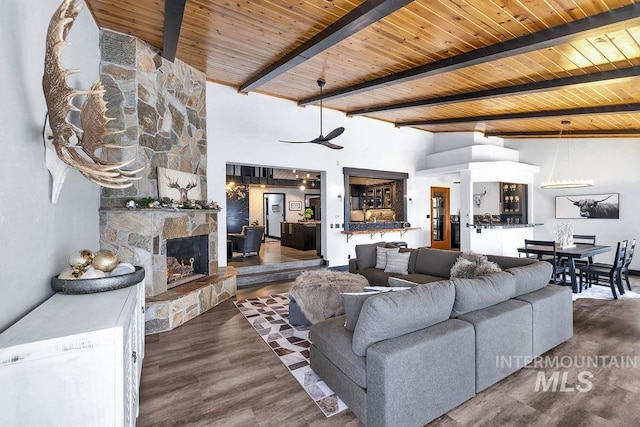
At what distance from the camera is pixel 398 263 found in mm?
4961

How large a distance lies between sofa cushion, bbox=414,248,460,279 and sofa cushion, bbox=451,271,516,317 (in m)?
1.69

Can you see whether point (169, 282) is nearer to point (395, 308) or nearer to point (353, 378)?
point (353, 378)

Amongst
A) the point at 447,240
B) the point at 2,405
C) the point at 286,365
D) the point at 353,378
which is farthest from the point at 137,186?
the point at 447,240

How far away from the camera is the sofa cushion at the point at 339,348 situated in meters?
2.09

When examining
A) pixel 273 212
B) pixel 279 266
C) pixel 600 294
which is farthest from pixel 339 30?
pixel 273 212

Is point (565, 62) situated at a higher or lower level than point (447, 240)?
higher

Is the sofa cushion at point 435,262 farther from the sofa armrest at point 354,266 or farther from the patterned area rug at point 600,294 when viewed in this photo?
the patterned area rug at point 600,294

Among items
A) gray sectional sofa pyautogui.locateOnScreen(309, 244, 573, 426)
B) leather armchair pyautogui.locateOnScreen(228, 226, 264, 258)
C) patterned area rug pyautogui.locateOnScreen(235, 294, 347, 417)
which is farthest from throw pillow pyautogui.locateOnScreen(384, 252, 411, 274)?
leather armchair pyautogui.locateOnScreen(228, 226, 264, 258)

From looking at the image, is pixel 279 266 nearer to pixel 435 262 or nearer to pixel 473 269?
pixel 435 262

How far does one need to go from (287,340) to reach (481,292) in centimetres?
212

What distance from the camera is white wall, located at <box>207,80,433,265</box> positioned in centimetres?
582

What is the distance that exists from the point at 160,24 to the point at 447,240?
30.4ft

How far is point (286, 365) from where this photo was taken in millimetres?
2885

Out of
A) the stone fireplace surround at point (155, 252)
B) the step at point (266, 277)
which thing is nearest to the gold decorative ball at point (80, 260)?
the stone fireplace surround at point (155, 252)
